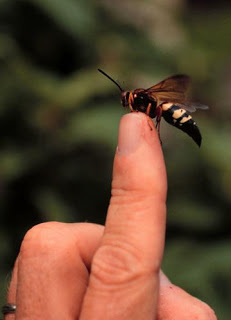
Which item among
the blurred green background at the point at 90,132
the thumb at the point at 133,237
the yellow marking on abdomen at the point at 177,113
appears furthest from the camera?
the blurred green background at the point at 90,132

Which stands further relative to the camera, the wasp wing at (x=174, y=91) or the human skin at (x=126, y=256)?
the wasp wing at (x=174, y=91)

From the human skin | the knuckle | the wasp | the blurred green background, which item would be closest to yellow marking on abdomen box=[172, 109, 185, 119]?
the wasp

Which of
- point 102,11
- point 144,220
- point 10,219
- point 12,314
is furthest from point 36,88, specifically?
point 144,220

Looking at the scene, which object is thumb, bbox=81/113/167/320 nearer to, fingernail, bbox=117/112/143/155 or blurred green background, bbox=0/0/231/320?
fingernail, bbox=117/112/143/155

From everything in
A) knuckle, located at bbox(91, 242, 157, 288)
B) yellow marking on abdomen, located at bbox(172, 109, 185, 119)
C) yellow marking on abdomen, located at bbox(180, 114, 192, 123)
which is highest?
yellow marking on abdomen, located at bbox(172, 109, 185, 119)

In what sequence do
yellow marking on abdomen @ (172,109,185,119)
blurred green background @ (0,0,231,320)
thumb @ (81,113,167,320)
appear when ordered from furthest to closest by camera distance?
blurred green background @ (0,0,231,320), yellow marking on abdomen @ (172,109,185,119), thumb @ (81,113,167,320)

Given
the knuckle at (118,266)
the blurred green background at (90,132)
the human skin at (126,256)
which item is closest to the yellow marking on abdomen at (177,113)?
the human skin at (126,256)

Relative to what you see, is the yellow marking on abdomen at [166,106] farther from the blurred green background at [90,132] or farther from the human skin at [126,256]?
the blurred green background at [90,132]
